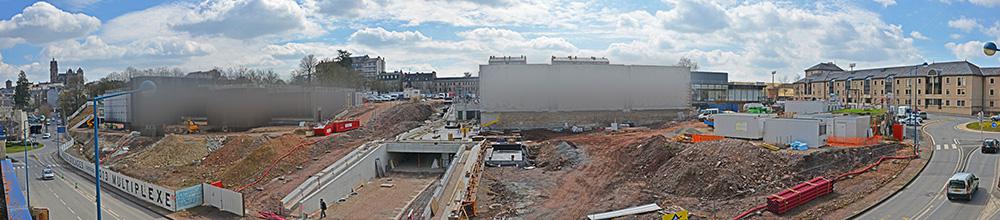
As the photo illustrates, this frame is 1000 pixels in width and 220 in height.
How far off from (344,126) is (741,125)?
32530 millimetres

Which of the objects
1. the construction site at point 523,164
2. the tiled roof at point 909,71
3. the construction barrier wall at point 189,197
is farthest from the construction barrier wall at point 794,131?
the tiled roof at point 909,71

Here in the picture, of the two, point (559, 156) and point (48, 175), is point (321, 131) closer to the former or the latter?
point (48, 175)

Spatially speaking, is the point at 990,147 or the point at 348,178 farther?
the point at 348,178

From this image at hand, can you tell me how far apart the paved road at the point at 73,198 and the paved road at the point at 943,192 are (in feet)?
89.4

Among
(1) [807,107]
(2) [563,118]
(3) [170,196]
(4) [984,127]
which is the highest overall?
(1) [807,107]

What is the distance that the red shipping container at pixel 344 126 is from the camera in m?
51.9

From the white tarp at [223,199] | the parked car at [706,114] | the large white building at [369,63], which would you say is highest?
the large white building at [369,63]

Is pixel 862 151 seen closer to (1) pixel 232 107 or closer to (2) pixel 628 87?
(2) pixel 628 87

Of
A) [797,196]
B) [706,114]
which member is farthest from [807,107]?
[797,196]

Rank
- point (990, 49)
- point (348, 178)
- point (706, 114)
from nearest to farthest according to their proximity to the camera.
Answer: point (990, 49), point (348, 178), point (706, 114)

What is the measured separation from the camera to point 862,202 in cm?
2100

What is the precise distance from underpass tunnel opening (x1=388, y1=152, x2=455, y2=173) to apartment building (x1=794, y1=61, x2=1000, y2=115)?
3323 centimetres

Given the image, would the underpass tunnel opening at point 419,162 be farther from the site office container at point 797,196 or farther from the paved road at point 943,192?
the paved road at point 943,192

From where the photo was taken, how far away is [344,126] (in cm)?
5294
